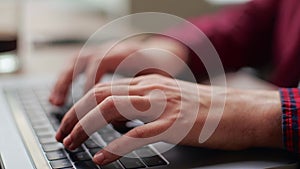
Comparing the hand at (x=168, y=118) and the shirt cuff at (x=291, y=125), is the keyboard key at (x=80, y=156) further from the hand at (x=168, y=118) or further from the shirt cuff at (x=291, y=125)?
the shirt cuff at (x=291, y=125)

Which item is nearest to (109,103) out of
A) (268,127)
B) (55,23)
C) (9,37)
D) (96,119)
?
(96,119)

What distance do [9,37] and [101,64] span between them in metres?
0.28

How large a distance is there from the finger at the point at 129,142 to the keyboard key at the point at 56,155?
0.14 feet

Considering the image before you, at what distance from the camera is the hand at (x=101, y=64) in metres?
0.71

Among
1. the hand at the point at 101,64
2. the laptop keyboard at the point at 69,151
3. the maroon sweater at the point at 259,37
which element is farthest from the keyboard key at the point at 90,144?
the maroon sweater at the point at 259,37

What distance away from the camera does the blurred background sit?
947 mm

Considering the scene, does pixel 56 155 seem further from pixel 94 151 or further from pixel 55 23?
pixel 55 23

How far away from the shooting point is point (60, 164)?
508mm

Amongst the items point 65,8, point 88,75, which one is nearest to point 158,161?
point 88,75

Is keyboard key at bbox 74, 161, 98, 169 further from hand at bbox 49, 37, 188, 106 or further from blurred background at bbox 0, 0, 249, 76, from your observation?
blurred background at bbox 0, 0, 249, 76

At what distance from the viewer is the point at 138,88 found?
575 mm

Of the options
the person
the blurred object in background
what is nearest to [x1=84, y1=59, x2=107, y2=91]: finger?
the person

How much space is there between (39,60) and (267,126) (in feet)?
1.93

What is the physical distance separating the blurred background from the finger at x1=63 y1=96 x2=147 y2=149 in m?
0.41
